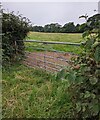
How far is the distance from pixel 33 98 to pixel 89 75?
1.82 m

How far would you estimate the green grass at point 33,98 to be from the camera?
359cm

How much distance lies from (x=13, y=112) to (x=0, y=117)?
190 millimetres

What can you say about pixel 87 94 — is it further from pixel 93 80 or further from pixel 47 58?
pixel 47 58

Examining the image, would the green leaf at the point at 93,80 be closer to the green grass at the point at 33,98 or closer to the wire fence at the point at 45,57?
the green grass at the point at 33,98

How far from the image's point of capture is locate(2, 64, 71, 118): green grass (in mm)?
3590

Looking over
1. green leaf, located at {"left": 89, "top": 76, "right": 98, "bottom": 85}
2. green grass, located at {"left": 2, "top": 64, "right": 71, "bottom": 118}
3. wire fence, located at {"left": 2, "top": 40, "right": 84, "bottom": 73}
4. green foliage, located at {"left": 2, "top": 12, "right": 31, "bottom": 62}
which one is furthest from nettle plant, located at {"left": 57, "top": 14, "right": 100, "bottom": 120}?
green foliage, located at {"left": 2, "top": 12, "right": 31, "bottom": 62}

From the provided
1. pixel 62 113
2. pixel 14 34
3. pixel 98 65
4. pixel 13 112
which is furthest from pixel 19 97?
pixel 14 34

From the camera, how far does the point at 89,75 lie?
247cm

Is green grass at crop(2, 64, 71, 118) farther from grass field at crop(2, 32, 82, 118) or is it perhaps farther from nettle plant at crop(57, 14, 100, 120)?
nettle plant at crop(57, 14, 100, 120)

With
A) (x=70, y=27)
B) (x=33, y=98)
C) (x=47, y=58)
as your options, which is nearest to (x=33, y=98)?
(x=33, y=98)

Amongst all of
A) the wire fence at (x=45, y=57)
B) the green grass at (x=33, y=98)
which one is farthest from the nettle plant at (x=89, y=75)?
the wire fence at (x=45, y=57)

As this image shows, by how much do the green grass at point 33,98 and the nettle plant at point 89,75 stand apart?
1.20 ft

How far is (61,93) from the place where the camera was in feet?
13.0

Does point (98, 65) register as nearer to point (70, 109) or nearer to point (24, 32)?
point (70, 109)
